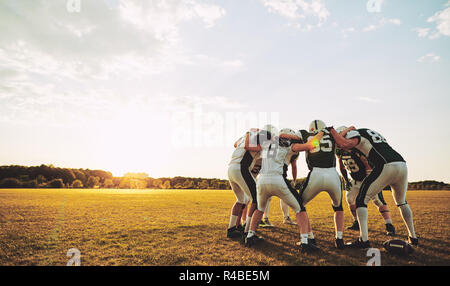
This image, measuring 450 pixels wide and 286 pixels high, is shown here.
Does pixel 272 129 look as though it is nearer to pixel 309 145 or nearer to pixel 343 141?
pixel 309 145

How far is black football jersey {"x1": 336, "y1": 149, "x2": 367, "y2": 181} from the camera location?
25.7 ft

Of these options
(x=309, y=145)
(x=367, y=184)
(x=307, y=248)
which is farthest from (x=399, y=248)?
(x=309, y=145)

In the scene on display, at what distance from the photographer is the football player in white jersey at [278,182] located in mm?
5493

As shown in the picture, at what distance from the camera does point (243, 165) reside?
6742 mm

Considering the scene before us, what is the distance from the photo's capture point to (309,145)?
5.82 meters

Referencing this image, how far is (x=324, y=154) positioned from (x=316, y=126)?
0.89 metres

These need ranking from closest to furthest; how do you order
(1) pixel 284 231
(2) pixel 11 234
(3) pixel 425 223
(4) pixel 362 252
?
(4) pixel 362 252 → (2) pixel 11 234 → (1) pixel 284 231 → (3) pixel 425 223

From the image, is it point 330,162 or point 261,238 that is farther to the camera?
point 261,238

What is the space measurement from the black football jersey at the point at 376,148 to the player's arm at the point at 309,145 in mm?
813

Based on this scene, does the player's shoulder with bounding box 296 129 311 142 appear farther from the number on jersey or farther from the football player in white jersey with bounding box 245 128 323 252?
the number on jersey

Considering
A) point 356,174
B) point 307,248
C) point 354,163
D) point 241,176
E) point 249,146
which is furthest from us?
point 356,174

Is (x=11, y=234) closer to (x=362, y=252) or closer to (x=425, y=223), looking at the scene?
(x=362, y=252)
